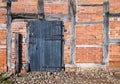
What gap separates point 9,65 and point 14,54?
43 centimetres

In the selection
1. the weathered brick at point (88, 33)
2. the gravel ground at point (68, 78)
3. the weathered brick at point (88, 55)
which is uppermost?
the weathered brick at point (88, 33)

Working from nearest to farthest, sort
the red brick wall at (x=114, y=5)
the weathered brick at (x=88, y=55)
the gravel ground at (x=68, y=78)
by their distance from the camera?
the gravel ground at (x=68, y=78), the red brick wall at (x=114, y=5), the weathered brick at (x=88, y=55)

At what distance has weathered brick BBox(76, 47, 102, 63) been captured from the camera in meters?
14.5

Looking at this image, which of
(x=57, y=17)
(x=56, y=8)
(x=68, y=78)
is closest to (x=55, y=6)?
(x=56, y=8)

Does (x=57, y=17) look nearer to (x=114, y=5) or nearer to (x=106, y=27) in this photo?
(x=106, y=27)

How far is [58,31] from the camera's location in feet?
47.4

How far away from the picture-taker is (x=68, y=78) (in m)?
13.7

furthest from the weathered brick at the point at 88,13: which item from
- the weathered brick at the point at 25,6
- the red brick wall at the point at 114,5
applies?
the weathered brick at the point at 25,6

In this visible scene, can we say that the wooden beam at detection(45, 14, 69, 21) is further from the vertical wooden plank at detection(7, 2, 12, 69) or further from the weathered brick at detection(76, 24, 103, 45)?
the vertical wooden plank at detection(7, 2, 12, 69)

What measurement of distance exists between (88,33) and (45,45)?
5.18 ft

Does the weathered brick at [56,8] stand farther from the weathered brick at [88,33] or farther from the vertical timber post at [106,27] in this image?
the vertical timber post at [106,27]

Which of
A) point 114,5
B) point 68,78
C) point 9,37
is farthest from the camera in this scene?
point 9,37

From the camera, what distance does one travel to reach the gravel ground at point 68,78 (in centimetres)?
1320

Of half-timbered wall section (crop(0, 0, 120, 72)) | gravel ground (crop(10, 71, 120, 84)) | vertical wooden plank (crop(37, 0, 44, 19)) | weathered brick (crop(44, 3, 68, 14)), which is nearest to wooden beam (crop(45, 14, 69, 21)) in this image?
half-timbered wall section (crop(0, 0, 120, 72))
